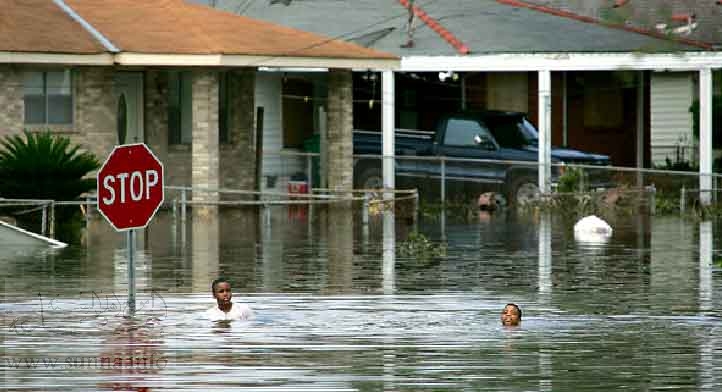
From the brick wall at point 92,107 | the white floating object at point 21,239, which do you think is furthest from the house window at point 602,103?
the white floating object at point 21,239

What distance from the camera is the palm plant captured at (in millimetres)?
33781

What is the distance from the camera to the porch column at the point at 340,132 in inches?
1603

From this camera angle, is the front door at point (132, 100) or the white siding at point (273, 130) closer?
the front door at point (132, 100)

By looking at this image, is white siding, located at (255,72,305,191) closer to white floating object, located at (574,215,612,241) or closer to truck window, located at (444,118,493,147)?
truck window, located at (444,118,493,147)

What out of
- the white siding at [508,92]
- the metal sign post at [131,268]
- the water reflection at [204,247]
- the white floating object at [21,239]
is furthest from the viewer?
the white siding at [508,92]

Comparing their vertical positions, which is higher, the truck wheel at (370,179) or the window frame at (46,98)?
the window frame at (46,98)

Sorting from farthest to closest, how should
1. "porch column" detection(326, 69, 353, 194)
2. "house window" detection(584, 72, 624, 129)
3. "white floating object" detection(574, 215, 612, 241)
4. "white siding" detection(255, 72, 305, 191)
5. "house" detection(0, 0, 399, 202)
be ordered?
"house window" detection(584, 72, 624, 129) < "white siding" detection(255, 72, 305, 191) < "porch column" detection(326, 69, 353, 194) < "house" detection(0, 0, 399, 202) < "white floating object" detection(574, 215, 612, 241)

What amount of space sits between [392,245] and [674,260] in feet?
16.4

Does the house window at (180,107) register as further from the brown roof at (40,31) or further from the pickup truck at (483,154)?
the pickup truck at (483,154)

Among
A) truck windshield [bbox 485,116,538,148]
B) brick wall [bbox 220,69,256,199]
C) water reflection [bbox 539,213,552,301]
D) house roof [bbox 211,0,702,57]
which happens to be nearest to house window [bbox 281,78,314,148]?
house roof [bbox 211,0,702,57]

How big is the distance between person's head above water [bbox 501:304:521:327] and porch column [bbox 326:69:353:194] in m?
21.3

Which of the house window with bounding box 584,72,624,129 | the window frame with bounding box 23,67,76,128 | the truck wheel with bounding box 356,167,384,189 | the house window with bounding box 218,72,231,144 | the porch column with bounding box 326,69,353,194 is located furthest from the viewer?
the house window with bounding box 584,72,624,129

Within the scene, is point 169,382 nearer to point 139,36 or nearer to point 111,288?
point 111,288

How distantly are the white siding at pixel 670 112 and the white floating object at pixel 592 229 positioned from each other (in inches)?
454
